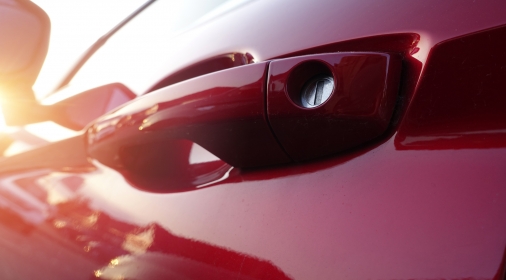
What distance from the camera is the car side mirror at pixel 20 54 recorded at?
4.40 ft

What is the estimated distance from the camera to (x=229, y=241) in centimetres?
64

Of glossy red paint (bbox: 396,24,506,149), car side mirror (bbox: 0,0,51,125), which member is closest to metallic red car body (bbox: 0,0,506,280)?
glossy red paint (bbox: 396,24,506,149)

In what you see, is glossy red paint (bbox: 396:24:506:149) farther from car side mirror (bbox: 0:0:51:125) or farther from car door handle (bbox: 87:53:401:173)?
car side mirror (bbox: 0:0:51:125)

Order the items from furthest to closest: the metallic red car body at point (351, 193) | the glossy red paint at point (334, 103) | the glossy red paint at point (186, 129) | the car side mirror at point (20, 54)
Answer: the car side mirror at point (20, 54) → the glossy red paint at point (186, 129) → the glossy red paint at point (334, 103) → the metallic red car body at point (351, 193)

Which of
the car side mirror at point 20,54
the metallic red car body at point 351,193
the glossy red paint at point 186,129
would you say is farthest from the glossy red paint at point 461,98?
the car side mirror at point 20,54

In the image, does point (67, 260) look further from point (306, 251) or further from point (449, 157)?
point (449, 157)

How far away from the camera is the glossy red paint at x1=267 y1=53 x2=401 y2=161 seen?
57 centimetres

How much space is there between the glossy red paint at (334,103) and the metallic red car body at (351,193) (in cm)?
2

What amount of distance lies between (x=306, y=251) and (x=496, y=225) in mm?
219

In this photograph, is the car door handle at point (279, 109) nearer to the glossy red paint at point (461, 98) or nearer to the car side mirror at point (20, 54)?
the glossy red paint at point (461, 98)

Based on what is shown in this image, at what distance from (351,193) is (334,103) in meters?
0.12

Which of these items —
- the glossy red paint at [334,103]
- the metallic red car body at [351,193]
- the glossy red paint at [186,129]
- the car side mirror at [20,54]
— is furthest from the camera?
the car side mirror at [20,54]

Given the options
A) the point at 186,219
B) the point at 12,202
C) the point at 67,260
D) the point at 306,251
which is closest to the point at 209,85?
the point at 186,219

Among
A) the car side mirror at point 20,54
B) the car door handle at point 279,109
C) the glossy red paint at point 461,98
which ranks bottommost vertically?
the car side mirror at point 20,54
